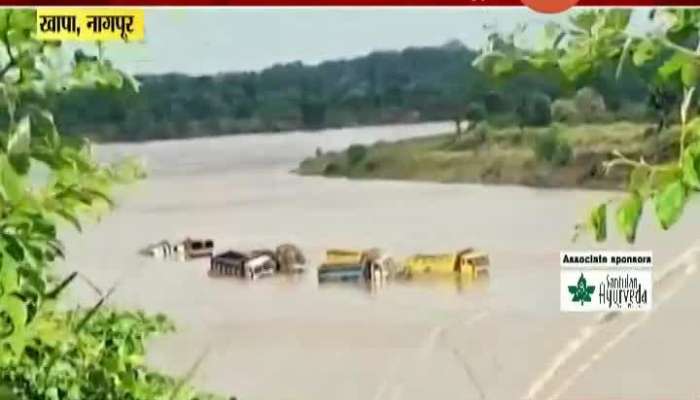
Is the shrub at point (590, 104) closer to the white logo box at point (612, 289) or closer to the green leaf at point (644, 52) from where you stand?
the green leaf at point (644, 52)

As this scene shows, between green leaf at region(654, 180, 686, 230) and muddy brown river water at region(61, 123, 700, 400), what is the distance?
16mm

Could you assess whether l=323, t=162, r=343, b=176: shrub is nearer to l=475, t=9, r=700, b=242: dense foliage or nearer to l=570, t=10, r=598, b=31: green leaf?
l=475, t=9, r=700, b=242: dense foliage

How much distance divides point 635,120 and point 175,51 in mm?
721

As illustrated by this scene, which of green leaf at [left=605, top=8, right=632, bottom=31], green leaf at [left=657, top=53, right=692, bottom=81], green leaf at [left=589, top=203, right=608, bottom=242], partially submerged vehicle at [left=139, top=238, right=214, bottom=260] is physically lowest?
partially submerged vehicle at [left=139, top=238, right=214, bottom=260]

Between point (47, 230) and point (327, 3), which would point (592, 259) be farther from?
point (47, 230)

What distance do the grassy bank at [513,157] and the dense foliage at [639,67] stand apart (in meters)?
0.02

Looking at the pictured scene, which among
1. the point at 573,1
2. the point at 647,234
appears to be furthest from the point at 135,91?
the point at 647,234

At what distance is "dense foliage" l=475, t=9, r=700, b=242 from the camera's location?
6.80 ft

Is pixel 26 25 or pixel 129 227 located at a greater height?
pixel 26 25

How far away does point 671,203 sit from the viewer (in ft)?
6.86

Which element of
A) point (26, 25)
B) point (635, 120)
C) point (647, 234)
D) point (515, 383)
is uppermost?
point (26, 25)

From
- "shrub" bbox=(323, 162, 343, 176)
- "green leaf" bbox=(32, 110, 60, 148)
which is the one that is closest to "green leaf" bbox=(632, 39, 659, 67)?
"shrub" bbox=(323, 162, 343, 176)

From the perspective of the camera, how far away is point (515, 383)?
6.91ft

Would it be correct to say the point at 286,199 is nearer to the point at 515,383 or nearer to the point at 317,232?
the point at 317,232
